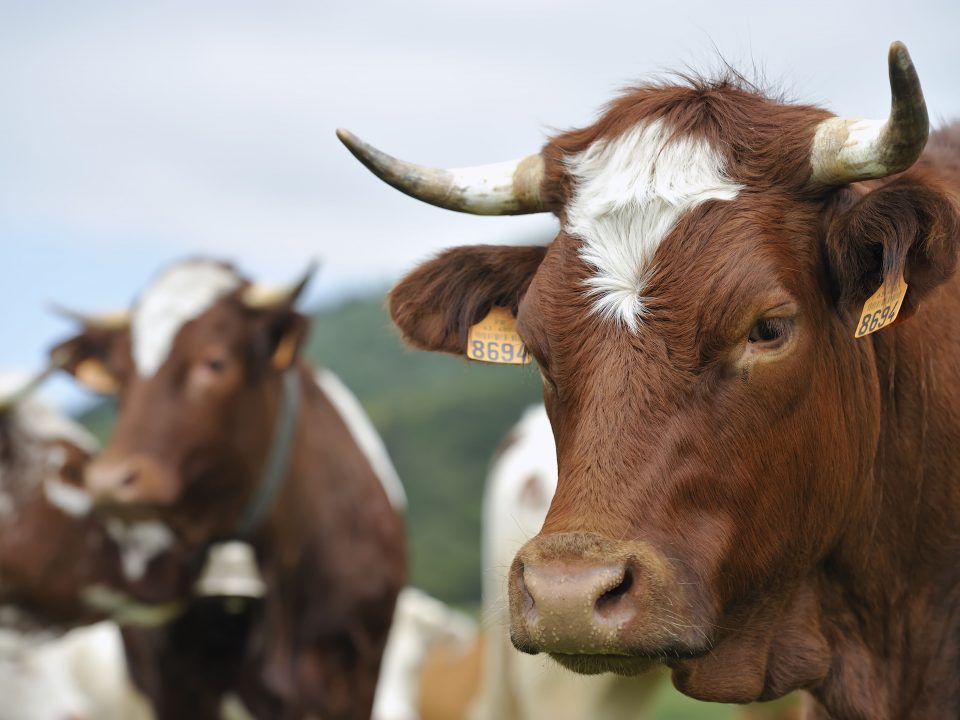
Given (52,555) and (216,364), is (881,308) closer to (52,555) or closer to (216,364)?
(216,364)

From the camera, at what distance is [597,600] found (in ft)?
8.05

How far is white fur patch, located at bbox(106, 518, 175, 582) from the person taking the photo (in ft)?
20.6

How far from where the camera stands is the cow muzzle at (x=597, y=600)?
8.02 ft

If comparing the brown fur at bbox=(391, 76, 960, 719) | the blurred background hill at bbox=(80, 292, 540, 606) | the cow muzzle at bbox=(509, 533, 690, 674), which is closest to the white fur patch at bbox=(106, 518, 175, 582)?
the brown fur at bbox=(391, 76, 960, 719)

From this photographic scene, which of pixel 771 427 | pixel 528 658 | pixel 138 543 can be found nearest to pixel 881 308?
pixel 771 427

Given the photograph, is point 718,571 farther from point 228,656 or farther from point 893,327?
point 228,656

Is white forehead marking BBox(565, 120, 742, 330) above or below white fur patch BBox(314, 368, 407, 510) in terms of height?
above

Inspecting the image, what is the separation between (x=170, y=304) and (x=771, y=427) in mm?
4008

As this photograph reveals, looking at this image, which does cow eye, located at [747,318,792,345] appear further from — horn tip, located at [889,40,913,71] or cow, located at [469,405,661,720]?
cow, located at [469,405,661,720]

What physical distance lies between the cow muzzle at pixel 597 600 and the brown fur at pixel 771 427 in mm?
11

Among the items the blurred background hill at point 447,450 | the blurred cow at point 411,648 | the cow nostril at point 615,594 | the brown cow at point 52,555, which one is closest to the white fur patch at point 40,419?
the brown cow at point 52,555

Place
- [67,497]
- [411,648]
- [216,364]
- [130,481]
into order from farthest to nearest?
[411,648], [67,497], [216,364], [130,481]

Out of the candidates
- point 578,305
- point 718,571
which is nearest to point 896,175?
point 578,305

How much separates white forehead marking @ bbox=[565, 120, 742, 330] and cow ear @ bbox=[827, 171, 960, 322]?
11.2 inches
